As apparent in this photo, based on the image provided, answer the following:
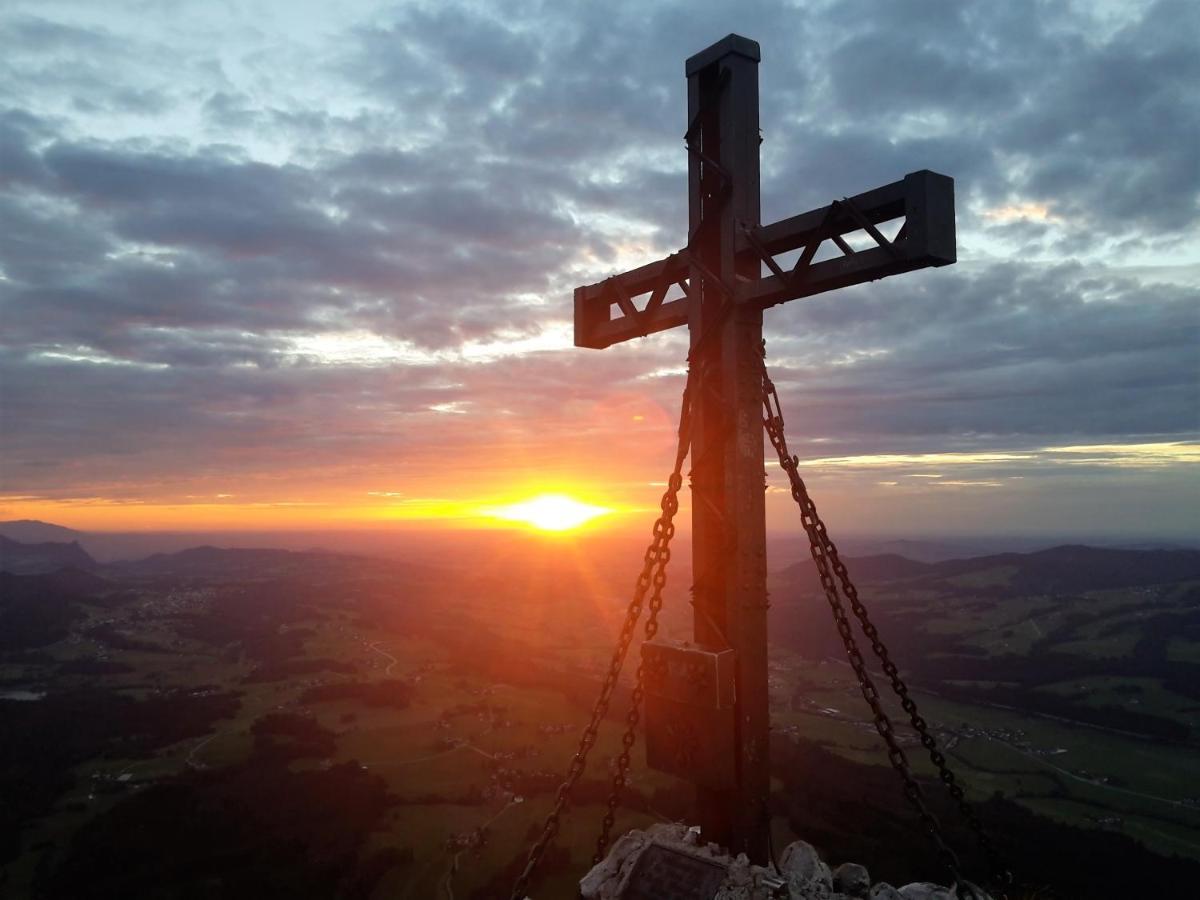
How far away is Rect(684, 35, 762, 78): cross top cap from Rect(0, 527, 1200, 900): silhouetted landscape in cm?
893

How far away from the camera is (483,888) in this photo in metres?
45.9

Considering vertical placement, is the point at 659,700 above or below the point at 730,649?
below

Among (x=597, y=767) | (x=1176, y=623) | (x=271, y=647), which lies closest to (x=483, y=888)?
(x=597, y=767)

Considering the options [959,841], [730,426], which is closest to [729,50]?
[730,426]

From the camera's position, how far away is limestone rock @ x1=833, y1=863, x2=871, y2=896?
225 inches


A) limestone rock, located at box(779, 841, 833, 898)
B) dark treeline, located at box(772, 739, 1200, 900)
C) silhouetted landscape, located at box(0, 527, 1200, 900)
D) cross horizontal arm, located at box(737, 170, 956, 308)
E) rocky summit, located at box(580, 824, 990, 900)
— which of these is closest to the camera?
cross horizontal arm, located at box(737, 170, 956, 308)

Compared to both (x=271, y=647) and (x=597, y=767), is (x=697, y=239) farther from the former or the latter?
(x=271, y=647)

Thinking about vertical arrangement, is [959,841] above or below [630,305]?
below

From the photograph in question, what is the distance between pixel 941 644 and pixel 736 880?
13721cm

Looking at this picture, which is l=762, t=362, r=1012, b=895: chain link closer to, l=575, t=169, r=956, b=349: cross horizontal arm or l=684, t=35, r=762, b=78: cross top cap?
l=575, t=169, r=956, b=349: cross horizontal arm

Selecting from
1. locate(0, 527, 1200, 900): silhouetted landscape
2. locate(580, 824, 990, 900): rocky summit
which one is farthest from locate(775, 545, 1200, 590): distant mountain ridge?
locate(580, 824, 990, 900): rocky summit

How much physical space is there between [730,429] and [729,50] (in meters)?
3.28

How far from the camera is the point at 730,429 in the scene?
5676mm

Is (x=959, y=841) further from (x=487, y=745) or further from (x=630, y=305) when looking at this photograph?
(x=630, y=305)
